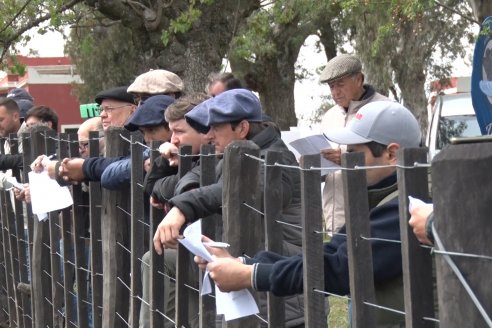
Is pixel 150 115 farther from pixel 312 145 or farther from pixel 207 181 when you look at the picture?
pixel 207 181

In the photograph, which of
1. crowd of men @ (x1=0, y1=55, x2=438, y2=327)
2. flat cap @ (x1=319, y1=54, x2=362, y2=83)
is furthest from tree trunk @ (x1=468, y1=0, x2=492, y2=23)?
flat cap @ (x1=319, y1=54, x2=362, y2=83)

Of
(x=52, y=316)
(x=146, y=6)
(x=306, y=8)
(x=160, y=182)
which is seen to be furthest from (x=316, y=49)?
(x=160, y=182)

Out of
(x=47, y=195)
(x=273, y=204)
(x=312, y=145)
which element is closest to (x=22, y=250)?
(x=47, y=195)

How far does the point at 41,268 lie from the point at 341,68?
3022mm

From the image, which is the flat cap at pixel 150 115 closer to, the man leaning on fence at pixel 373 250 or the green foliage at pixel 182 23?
the man leaning on fence at pixel 373 250

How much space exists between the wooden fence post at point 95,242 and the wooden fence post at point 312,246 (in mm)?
3611

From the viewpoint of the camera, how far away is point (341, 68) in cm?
762

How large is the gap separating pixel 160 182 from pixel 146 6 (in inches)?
598

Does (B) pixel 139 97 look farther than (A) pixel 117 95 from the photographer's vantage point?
No

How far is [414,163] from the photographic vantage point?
3.16 m

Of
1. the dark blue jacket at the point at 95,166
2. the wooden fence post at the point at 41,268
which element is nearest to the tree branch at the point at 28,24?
the wooden fence post at the point at 41,268

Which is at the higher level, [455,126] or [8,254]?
[455,126]

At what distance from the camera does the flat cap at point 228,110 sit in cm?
528

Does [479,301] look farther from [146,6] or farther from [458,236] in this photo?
[146,6]
